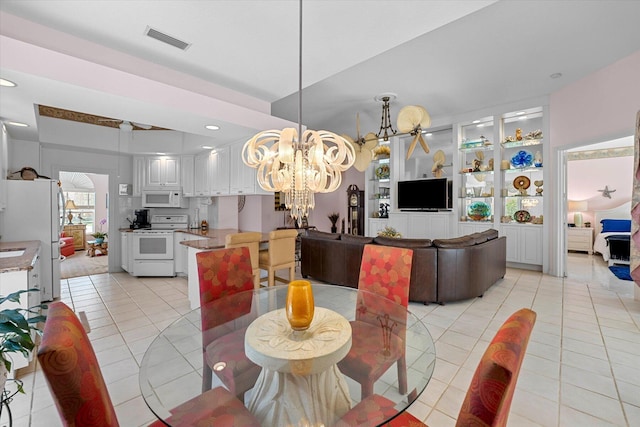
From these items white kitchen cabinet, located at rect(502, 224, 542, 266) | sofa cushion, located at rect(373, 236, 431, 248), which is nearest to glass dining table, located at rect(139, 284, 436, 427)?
sofa cushion, located at rect(373, 236, 431, 248)

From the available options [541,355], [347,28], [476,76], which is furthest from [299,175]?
[476,76]

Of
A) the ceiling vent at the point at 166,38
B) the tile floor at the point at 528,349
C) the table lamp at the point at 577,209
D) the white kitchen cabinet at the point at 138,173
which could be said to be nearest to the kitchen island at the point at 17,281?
the tile floor at the point at 528,349

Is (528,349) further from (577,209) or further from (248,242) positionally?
(577,209)

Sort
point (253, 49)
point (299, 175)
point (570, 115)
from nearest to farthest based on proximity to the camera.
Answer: point (299, 175)
point (253, 49)
point (570, 115)

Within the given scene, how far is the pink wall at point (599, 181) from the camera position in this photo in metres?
6.58

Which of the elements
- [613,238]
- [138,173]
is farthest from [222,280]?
[613,238]

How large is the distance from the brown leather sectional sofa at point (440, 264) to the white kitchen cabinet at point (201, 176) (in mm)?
2495

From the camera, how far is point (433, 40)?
9.70 ft

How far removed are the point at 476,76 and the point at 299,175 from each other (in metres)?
3.51

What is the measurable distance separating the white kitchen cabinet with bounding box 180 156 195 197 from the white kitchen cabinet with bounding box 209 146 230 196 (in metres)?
0.65

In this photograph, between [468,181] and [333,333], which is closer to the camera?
[333,333]

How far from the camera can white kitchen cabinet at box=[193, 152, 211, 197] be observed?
4.88 metres

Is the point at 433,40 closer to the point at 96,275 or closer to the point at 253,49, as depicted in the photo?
the point at 253,49

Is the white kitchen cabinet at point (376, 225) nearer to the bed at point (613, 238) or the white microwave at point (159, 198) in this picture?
the bed at point (613, 238)
